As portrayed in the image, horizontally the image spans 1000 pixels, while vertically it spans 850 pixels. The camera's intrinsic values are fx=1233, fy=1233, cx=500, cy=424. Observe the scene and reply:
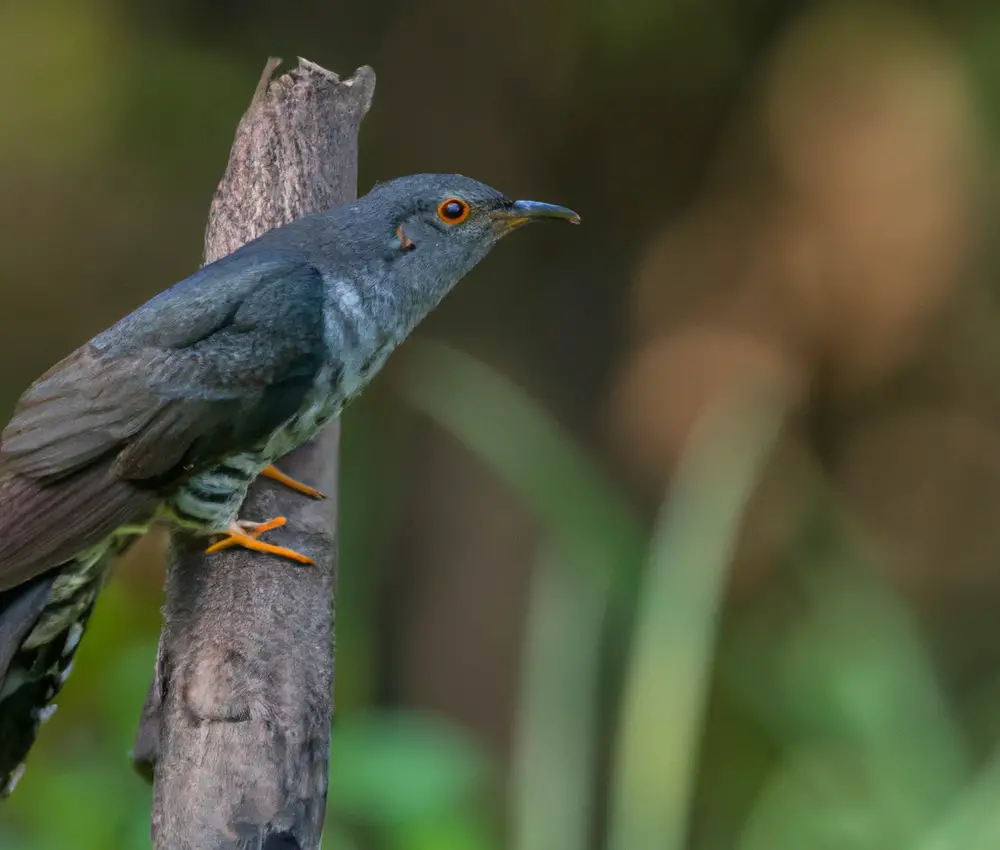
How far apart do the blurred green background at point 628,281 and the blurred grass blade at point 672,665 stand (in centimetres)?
135

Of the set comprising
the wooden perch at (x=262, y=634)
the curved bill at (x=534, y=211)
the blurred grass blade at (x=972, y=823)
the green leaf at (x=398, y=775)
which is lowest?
the green leaf at (x=398, y=775)

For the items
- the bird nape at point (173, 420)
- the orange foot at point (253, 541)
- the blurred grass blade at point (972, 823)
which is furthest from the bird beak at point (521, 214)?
the blurred grass blade at point (972, 823)

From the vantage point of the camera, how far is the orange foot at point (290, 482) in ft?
8.97

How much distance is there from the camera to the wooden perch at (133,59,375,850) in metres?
1.92

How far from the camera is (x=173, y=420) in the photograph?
240 cm

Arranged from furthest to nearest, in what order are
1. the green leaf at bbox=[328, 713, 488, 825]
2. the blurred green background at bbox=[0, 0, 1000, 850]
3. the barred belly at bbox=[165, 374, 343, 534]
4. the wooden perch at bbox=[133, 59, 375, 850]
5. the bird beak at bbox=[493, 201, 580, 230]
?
the blurred green background at bbox=[0, 0, 1000, 850], the bird beak at bbox=[493, 201, 580, 230], the green leaf at bbox=[328, 713, 488, 825], the barred belly at bbox=[165, 374, 343, 534], the wooden perch at bbox=[133, 59, 375, 850]

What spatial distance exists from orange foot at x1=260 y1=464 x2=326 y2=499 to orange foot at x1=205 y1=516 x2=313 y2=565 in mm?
118

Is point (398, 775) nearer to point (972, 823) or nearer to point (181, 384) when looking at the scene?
point (181, 384)

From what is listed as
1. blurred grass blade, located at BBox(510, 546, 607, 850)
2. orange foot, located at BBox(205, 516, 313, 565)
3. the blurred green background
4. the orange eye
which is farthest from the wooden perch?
the blurred green background

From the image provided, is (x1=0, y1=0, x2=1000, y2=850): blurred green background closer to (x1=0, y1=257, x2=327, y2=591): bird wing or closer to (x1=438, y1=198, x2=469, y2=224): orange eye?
→ (x1=438, y1=198, x2=469, y2=224): orange eye

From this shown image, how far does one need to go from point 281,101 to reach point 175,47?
2631 millimetres

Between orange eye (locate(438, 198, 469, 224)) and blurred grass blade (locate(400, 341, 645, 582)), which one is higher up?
orange eye (locate(438, 198, 469, 224))

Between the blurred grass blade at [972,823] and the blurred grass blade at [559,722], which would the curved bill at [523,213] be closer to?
the blurred grass blade at [559,722]

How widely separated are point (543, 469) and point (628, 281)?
2.29 metres
